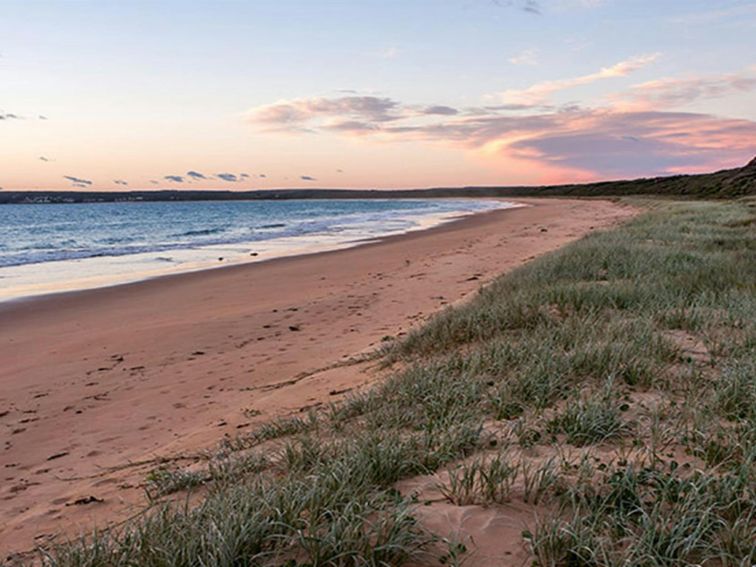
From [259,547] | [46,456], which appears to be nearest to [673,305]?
[259,547]

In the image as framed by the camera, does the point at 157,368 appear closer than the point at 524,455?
No

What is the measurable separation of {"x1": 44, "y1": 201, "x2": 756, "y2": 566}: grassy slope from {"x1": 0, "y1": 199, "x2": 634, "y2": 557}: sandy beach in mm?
788

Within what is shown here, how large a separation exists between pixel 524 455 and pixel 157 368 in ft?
18.4

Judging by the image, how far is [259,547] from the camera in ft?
7.84

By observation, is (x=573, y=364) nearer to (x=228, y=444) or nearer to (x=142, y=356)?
(x=228, y=444)

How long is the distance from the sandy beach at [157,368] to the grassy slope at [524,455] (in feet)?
2.58

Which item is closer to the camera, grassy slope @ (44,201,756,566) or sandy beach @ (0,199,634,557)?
grassy slope @ (44,201,756,566)

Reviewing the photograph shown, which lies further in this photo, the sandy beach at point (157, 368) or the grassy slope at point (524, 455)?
the sandy beach at point (157, 368)

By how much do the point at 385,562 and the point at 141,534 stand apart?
112cm

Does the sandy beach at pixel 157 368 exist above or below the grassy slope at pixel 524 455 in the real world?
below

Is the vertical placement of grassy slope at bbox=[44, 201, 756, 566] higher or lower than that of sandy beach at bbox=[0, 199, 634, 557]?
higher

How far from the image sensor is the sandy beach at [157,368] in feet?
14.0

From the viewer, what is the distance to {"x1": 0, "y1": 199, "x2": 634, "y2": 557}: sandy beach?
4.28 metres

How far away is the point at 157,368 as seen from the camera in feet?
24.3
